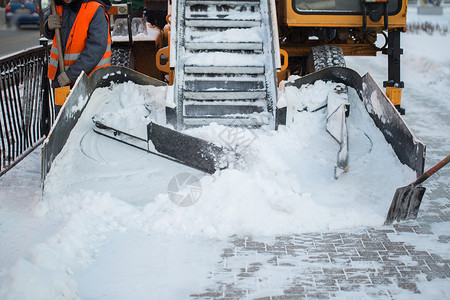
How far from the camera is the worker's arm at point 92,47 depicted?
5055 millimetres

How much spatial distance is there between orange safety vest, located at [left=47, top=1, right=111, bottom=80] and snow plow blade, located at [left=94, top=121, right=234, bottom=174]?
36.7 inches

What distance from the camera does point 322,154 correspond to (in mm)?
4656

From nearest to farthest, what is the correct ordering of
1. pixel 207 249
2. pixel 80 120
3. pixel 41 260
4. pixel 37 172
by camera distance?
pixel 41 260, pixel 207 249, pixel 80 120, pixel 37 172

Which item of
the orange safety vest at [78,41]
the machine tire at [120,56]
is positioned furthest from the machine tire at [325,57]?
the orange safety vest at [78,41]

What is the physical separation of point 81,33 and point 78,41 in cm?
9

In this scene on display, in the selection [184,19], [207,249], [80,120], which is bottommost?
[207,249]

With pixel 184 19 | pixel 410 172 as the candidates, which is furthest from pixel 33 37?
pixel 410 172

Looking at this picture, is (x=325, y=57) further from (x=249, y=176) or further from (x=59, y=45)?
(x=59, y=45)

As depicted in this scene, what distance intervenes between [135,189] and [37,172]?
56.9 inches

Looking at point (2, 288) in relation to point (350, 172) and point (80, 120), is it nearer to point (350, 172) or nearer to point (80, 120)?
point (80, 120)

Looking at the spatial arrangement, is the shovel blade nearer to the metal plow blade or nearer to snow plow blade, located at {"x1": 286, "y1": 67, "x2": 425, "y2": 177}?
snow plow blade, located at {"x1": 286, "y1": 67, "x2": 425, "y2": 177}

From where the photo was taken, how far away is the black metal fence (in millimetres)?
5312

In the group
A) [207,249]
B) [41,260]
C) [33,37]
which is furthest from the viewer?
[33,37]

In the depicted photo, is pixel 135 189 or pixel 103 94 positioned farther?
pixel 103 94
